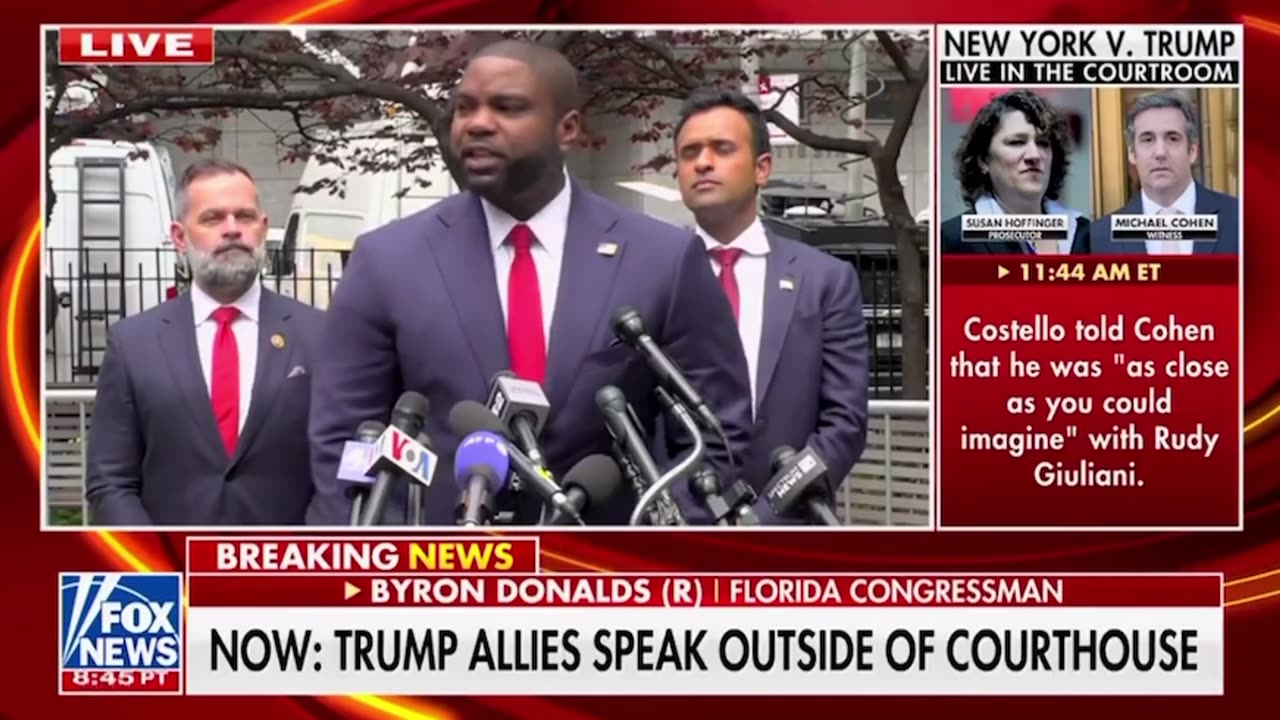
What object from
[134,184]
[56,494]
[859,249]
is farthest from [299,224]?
[859,249]

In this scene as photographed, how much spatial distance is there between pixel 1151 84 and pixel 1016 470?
96cm

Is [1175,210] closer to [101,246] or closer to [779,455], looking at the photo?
[779,455]

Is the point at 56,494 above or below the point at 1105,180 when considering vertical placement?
below

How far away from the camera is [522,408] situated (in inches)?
187

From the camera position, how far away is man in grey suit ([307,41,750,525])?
4801 millimetres

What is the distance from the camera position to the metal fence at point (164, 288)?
191 inches

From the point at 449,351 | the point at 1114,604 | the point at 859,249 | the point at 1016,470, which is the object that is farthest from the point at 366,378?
the point at 1114,604

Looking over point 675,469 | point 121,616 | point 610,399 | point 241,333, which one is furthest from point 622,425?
point 121,616

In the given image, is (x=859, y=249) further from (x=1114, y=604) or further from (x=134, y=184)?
(x=134, y=184)

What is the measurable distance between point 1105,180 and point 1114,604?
1.01 m

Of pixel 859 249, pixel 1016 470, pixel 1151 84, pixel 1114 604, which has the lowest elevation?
pixel 1114 604

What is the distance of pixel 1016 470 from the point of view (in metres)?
4.88

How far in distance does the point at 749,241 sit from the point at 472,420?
0.78 m

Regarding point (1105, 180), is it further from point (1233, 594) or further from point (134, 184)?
point (134, 184)
